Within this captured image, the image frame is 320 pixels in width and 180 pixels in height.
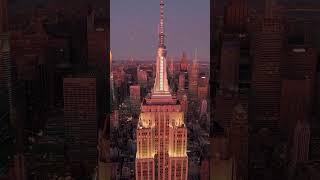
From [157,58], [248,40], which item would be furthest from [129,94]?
Result: [248,40]

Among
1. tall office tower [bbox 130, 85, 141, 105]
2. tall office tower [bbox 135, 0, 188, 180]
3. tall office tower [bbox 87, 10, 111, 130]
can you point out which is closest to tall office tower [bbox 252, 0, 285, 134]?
tall office tower [bbox 135, 0, 188, 180]

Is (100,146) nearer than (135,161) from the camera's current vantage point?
Yes

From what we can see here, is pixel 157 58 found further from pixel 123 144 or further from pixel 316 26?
pixel 316 26

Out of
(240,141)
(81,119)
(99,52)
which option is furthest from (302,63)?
(81,119)

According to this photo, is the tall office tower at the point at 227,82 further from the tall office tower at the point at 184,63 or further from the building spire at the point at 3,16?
the building spire at the point at 3,16

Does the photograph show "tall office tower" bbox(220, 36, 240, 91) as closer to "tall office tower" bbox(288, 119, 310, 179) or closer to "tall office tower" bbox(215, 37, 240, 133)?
"tall office tower" bbox(215, 37, 240, 133)

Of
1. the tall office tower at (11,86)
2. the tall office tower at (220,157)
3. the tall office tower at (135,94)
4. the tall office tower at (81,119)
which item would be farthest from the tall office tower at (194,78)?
the tall office tower at (11,86)
